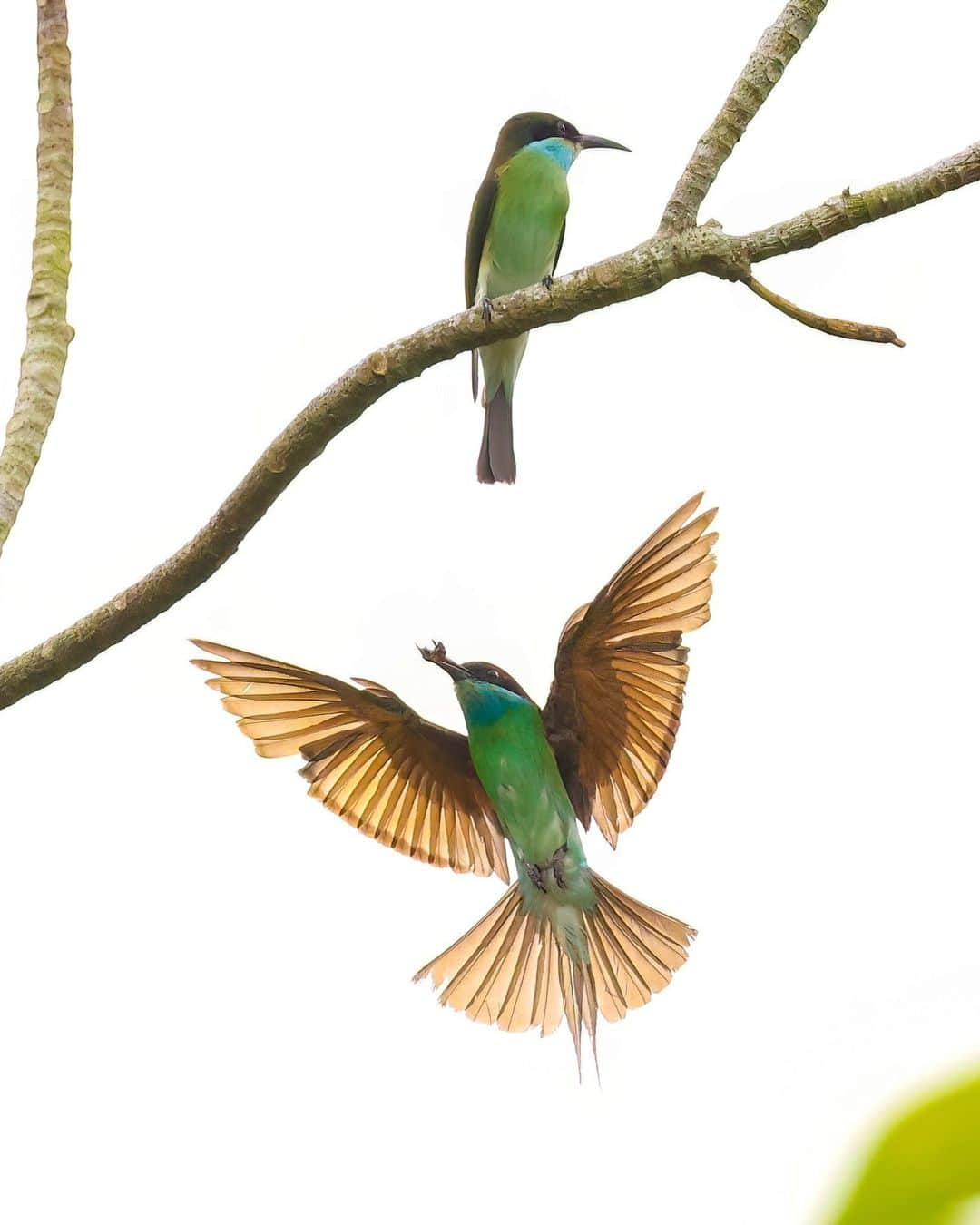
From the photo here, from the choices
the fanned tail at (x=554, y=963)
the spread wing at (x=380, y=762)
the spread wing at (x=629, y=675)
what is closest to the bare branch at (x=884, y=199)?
the spread wing at (x=629, y=675)

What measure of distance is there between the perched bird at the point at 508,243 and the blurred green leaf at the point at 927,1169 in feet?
19.2

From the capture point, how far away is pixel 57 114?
3.28m

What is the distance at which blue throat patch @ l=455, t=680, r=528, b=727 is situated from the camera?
13.9 ft

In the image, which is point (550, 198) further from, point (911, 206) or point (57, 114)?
point (911, 206)

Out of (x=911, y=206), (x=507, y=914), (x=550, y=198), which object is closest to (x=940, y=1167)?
(x=911, y=206)

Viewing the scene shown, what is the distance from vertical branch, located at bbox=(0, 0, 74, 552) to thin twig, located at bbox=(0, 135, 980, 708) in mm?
242

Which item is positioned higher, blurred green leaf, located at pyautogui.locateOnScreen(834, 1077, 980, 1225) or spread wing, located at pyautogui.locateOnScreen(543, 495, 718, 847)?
spread wing, located at pyautogui.locateOnScreen(543, 495, 718, 847)

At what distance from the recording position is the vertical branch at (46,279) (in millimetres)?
2855

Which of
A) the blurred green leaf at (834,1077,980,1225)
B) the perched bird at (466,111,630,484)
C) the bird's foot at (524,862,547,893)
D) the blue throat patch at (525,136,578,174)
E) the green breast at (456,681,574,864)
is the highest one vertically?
the blue throat patch at (525,136,578,174)

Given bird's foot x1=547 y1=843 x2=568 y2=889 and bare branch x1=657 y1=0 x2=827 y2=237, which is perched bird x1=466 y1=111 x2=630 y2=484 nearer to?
bird's foot x1=547 y1=843 x2=568 y2=889

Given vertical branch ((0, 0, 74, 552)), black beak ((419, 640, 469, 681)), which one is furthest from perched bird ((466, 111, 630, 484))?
vertical branch ((0, 0, 74, 552))

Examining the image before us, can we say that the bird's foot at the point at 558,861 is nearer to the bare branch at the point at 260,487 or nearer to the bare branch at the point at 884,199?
the bare branch at the point at 260,487

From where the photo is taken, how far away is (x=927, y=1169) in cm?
30

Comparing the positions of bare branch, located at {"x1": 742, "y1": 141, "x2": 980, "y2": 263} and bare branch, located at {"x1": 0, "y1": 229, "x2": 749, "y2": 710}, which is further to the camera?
bare branch, located at {"x1": 0, "y1": 229, "x2": 749, "y2": 710}
